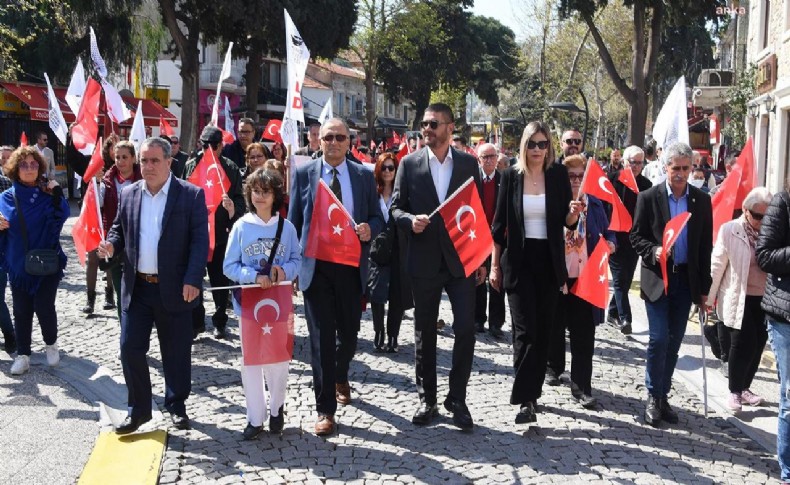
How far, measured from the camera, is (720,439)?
5.98 meters

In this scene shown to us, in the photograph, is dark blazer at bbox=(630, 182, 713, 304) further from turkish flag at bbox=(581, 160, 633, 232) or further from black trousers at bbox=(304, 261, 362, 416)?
black trousers at bbox=(304, 261, 362, 416)

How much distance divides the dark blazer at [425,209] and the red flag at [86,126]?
17.4 feet

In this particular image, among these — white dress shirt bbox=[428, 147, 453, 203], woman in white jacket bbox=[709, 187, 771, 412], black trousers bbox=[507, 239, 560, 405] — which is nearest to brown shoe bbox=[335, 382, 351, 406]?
black trousers bbox=[507, 239, 560, 405]

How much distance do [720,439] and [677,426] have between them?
0.32m

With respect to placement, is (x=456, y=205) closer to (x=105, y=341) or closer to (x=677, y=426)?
(x=677, y=426)

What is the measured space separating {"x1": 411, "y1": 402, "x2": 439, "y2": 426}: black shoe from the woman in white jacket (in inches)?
93.2

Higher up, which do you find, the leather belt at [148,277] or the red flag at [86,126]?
the red flag at [86,126]

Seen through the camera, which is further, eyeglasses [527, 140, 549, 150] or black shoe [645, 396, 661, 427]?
black shoe [645, 396, 661, 427]

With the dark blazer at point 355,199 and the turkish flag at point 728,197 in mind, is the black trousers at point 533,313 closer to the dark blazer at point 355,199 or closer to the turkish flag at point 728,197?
the dark blazer at point 355,199

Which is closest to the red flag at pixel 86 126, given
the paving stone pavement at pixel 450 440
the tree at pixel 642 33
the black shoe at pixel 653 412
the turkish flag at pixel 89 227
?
the turkish flag at pixel 89 227

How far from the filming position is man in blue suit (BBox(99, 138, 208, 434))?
565 cm

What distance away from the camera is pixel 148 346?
229 inches

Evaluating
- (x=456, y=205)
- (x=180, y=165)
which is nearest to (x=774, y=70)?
(x=180, y=165)

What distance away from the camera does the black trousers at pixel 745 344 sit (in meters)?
6.71
